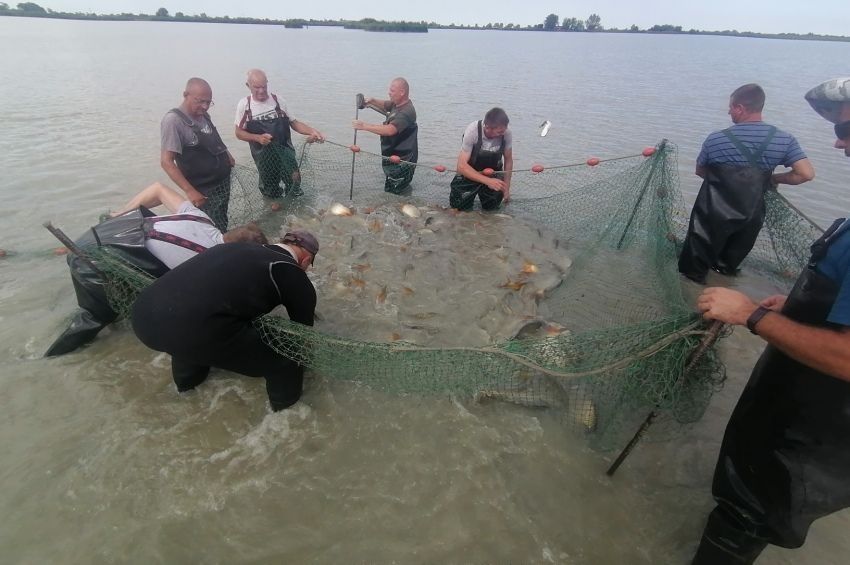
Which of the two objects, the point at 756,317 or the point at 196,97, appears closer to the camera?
the point at 756,317

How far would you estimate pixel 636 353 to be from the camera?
8.49ft

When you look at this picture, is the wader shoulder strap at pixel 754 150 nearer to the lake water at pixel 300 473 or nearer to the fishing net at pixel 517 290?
the fishing net at pixel 517 290

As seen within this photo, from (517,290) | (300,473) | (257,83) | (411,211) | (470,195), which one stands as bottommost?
(300,473)

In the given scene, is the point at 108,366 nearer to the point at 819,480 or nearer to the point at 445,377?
the point at 445,377

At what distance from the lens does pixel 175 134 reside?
17.0 feet

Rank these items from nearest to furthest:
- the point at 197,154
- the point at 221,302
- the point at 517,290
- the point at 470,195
Result: 1. the point at 221,302
2. the point at 517,290
3. the point at 197,154
4. the point at 470,195

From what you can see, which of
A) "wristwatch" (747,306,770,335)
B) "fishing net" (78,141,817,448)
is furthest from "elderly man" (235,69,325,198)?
"wristwatch" (747,306,770,335)

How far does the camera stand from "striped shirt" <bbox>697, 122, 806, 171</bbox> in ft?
15.4

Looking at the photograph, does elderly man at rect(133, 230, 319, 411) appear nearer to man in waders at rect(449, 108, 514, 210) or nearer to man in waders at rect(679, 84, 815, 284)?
man in waders at rect(449, 108, 514, 210)

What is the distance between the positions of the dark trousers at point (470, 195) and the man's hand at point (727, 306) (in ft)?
18.3

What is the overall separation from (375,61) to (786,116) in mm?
26549

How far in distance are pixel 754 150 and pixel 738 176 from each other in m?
0.30

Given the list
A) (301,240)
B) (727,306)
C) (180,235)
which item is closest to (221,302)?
(301,240)

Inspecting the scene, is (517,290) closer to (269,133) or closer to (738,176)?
(738,176)
